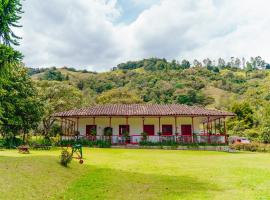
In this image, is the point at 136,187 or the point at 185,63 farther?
the point at 185,63

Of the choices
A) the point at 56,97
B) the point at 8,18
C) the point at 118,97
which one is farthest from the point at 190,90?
the point at 8,18

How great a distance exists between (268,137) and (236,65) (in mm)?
101499

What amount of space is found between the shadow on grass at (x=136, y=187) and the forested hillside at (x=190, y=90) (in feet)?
106

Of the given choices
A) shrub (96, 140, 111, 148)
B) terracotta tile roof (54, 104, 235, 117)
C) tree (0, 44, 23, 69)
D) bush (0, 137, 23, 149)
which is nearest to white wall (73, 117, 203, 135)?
terracotta tile roof (54, 104, 235, 117)

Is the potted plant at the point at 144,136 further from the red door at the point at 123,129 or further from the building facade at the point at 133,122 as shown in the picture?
the red door at the point at 123,129

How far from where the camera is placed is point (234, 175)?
521 inches

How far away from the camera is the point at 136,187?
10.8 m

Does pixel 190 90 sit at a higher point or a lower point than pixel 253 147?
higher

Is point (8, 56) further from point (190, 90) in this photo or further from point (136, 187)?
point (190, 90)

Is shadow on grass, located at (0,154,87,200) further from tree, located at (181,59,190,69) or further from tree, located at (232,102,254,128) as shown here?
tree, located at (181,59,190,69)

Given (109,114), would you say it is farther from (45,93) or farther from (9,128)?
(45,93)

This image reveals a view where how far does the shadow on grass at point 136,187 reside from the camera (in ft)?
31.3

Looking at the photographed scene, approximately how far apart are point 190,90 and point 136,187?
6582cm

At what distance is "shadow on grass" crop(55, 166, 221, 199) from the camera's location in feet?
31.3
